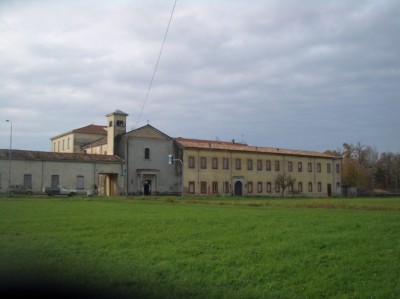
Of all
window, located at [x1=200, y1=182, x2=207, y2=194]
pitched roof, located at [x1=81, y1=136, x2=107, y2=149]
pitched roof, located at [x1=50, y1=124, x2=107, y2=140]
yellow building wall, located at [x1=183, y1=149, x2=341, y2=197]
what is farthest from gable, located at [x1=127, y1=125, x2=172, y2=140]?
pitched roof, located at [x1=50, y1=124, x2=107, y2=140]

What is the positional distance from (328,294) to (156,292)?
2976 mm

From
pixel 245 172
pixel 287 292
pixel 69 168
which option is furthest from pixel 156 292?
pixel 245 172

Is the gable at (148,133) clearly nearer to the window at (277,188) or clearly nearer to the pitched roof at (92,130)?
the pitched roof at (92,130)

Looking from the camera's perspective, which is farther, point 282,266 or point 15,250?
point 15,250

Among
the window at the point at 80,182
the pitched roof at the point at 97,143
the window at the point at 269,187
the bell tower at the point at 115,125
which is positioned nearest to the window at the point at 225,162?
the window at the point at 269,187

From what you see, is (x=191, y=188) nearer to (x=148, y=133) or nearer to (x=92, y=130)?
(x=148, y=133)

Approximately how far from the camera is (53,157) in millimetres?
64812

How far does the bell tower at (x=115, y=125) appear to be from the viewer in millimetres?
72375

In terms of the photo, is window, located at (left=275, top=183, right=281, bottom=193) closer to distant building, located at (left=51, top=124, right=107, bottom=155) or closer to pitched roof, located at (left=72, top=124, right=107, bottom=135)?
distant building, located at (left=51, top=124, right=107, bottom=155)

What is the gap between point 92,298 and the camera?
26.7ft

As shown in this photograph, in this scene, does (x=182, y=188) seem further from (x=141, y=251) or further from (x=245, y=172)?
(x=141, y=251)

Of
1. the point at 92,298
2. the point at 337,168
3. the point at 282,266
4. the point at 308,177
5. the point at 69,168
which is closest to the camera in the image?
the point at 92,298

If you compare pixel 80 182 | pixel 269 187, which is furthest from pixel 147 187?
pixel 269 187

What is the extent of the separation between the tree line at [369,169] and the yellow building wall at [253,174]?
46.3 feet
